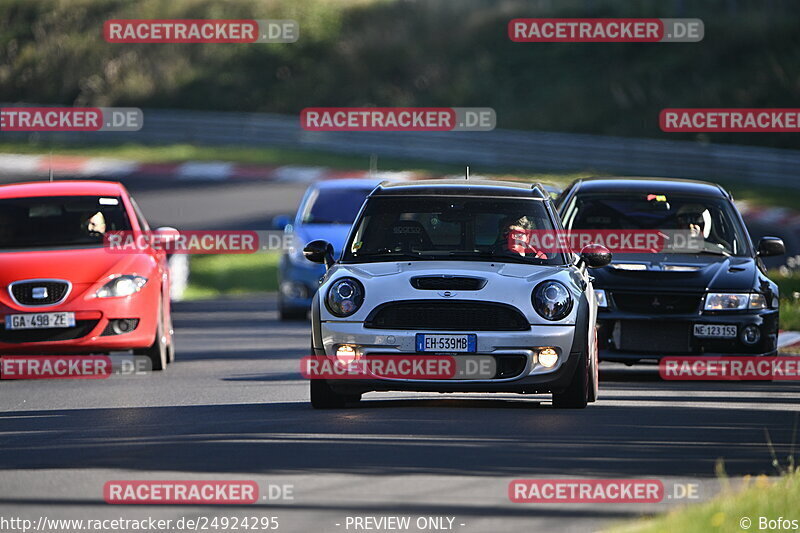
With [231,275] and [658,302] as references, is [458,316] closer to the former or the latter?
[658,302]

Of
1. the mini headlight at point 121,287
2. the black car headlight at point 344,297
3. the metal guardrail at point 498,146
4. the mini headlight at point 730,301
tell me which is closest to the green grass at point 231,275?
the metal guardrail at point 498,146

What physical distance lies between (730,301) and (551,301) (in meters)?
3.44

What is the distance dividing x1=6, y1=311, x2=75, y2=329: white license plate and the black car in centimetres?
Answer: 440

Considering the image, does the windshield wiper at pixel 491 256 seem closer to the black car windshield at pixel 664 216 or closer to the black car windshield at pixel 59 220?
the black car windshield at pixel 664 216

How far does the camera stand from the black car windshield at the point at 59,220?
16406 mm

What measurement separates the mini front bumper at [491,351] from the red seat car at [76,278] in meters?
3.86

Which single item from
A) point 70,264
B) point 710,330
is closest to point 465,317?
point 710,330

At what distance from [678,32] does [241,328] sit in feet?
90.6

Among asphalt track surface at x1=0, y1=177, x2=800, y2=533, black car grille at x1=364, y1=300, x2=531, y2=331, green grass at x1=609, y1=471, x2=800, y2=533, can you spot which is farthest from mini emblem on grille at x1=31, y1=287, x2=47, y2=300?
green grass at x1=609, y1=471, x2=800, y2=533

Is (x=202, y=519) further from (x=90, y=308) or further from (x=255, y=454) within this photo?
(x=90, y=308)

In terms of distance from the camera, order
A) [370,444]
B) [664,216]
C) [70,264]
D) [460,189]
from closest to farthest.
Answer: [370,444] → [460,189] → [70,264] → [664,216]

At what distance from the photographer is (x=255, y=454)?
10281mm

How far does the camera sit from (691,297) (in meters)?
15.3

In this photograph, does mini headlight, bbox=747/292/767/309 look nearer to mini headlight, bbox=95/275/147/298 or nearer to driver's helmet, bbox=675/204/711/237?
driver's helmet, bbox=675/204/711/237
